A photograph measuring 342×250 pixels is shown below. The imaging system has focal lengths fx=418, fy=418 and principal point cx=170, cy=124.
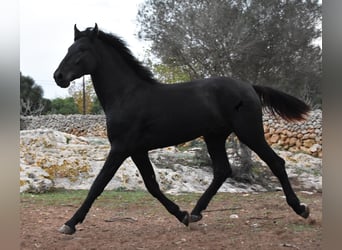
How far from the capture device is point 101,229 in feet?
11.5

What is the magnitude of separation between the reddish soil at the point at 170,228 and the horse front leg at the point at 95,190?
160mm

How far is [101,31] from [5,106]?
7.65ft

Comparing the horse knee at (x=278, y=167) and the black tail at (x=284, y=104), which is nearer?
the horse knee at (x=278, y=167)

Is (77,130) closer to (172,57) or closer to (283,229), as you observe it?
(172,57)

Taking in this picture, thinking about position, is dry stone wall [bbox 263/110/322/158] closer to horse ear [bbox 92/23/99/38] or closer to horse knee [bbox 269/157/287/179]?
horse knee [bbox 269/157/287/179]

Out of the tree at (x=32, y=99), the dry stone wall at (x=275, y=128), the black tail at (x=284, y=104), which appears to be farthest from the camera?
the dry stone wall at (x=275, y=128)

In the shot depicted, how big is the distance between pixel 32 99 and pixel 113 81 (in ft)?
6.36

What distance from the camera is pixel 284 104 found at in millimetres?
3426

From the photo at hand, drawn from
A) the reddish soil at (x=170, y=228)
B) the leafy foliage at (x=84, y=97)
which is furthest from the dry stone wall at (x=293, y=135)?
the leafy foliage at (x=84, y=97)

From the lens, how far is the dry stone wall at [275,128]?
17.1ft

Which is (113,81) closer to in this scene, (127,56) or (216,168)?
(127,56)

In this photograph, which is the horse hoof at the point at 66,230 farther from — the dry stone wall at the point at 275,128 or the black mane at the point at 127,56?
the dry stone wall at the point at 275,128

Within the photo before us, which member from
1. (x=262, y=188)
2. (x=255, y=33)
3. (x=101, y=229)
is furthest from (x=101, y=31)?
(x=262, y=188)

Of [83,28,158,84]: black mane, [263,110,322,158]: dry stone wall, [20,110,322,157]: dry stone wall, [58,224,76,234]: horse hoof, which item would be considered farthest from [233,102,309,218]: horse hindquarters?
[263,110,322,158]: dry stone wall
